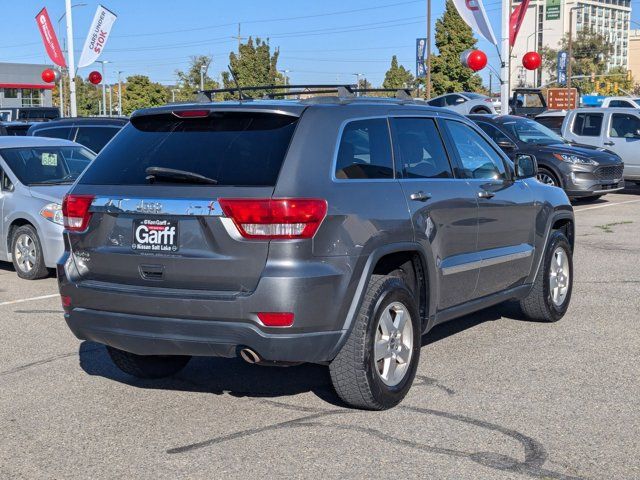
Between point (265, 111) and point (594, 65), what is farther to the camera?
point (594, 65)

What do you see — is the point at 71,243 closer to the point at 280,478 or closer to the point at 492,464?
the point at 280,478

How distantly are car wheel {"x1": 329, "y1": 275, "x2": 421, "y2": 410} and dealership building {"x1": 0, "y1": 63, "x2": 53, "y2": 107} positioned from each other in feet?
298

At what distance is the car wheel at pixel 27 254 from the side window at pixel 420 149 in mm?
5884

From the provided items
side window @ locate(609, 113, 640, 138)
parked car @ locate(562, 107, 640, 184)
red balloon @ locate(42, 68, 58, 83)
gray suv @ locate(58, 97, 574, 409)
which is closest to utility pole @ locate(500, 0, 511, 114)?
parked car @ locate(562, 107, 640, 184)

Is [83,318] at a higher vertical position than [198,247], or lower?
lower

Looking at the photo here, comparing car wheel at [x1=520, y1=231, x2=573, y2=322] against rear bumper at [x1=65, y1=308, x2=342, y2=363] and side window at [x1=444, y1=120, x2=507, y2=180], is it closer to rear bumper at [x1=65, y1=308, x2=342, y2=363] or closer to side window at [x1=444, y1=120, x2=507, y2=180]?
side window at [x1=444, y1=120, x2=507, y2=180]

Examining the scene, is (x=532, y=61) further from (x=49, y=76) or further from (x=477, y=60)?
(x=49, y=76)

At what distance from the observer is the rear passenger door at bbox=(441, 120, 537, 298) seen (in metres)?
6.79

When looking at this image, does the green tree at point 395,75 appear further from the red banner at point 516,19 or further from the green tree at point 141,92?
the red banner at point 516,19

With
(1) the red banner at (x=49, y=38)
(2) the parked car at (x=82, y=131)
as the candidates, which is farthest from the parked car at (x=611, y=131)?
(1) the red banner at (x=49, y=38)

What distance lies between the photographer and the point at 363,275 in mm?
5328

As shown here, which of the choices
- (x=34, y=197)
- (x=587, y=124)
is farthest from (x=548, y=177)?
(x=34, y=197)

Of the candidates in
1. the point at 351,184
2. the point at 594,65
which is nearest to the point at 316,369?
the point at 351,184

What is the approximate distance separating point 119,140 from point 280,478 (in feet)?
7.88
